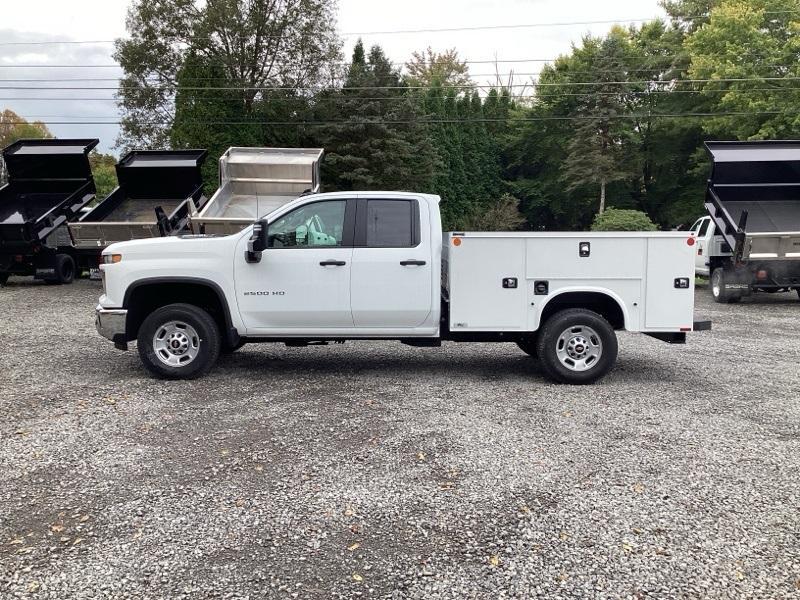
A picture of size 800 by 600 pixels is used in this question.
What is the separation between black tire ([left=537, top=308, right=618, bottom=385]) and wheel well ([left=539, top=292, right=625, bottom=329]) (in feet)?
0.34

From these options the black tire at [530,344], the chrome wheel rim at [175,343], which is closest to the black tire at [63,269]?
the chrome wheel rim at [175,343]

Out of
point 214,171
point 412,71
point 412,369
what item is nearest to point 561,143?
point 214,171

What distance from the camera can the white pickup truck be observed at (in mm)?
6840

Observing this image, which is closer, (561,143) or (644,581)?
(644,581)

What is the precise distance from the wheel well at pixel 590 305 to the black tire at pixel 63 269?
13.7 meters

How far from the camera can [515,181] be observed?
45.3 metres

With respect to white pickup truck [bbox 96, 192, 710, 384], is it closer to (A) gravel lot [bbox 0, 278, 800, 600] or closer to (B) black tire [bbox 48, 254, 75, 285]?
(A) gravel lot [bbox 0, 278, 800, 600]

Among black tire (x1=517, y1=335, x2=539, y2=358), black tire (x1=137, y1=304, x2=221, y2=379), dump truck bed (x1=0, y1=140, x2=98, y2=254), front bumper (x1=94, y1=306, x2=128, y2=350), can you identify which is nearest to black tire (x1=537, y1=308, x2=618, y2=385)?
black tire (x1=517, y1=335, x2=539, y2=358)

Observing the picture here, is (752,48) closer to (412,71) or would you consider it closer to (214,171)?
(214,171)

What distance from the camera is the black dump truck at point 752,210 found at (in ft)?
44.4

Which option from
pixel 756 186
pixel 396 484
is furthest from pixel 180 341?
pixel 756 186

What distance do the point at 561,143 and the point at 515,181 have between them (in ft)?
17.2

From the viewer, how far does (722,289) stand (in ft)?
47.8

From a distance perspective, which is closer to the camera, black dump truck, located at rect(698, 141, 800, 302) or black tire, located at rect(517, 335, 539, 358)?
black tire, located at rect(517, 335, 539, 358)
